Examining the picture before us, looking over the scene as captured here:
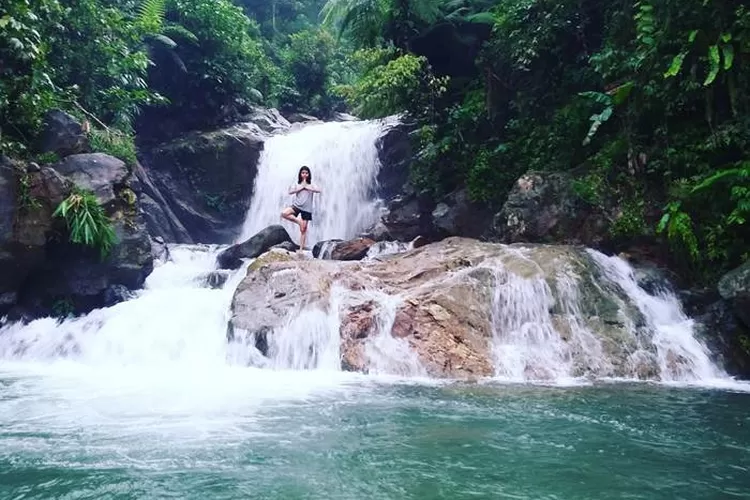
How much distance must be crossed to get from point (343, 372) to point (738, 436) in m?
4.07

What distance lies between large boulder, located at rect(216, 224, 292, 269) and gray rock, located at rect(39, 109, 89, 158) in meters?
3.48

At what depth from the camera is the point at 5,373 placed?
7.50m

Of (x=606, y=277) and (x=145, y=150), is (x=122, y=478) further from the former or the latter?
(x=145, y=150)

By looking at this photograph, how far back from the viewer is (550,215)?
9836mm

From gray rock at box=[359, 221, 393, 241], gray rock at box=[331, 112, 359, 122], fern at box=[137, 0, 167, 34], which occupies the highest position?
gray rock at box=[331, 112, 359, 122]

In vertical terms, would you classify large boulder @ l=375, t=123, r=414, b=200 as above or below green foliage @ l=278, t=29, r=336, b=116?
below

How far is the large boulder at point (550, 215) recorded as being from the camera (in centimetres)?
961

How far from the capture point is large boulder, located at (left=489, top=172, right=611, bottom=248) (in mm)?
9609

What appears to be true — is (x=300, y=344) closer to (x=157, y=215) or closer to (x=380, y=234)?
(x=380, y=234)

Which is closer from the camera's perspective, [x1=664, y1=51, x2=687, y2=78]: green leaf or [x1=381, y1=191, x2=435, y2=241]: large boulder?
[x1=664, y1=51, x2=687, y2=78]: green leaf

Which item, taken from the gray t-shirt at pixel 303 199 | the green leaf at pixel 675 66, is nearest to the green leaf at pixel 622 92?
the green leaf at pixel 675 66

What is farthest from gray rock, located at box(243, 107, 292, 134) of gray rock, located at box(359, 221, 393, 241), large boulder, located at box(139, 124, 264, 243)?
gray rock, located at box(359, 221, 393, 241)

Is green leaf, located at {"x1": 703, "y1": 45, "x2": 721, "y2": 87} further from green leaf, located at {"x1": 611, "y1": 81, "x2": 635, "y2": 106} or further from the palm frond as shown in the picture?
the palm frond

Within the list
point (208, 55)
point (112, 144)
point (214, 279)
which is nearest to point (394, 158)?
point (214, 279)
